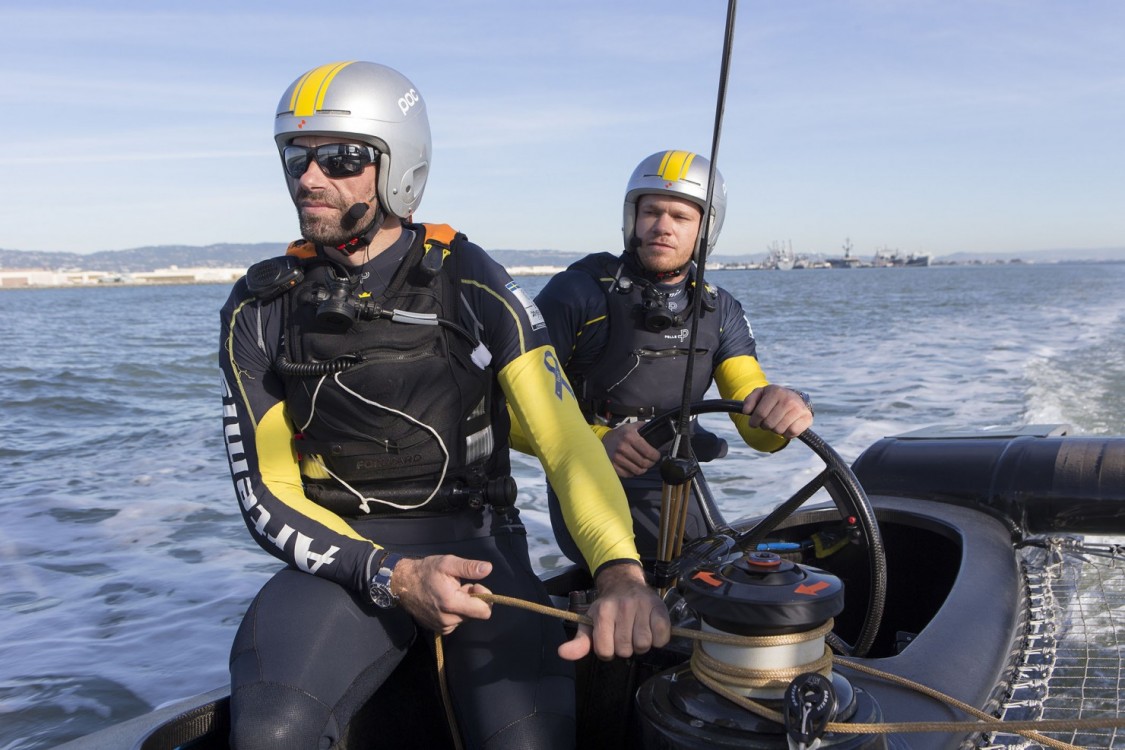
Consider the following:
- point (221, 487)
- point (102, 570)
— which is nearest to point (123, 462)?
point (221, 487)

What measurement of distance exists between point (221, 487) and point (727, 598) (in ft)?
23.9

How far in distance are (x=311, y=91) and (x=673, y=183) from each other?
1.50 metres

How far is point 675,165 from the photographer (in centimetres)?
354

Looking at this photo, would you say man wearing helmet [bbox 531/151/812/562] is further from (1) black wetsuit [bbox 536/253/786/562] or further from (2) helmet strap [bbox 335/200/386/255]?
(2) helmet strap [bbox 335/200/386/255]

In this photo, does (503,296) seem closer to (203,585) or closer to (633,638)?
(633,638)

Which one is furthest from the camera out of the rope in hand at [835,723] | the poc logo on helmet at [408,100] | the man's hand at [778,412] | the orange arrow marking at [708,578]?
the man's hand at [778,412]

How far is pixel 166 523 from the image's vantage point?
7.09 m

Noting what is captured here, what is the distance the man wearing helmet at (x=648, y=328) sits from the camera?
3.45 metres

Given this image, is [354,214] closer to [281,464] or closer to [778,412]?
[281,464]

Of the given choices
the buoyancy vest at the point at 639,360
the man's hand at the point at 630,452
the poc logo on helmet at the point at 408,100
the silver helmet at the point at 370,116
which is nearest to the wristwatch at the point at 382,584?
the silver helmet at the point at 370,116

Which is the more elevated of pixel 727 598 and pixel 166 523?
pixel 727 598

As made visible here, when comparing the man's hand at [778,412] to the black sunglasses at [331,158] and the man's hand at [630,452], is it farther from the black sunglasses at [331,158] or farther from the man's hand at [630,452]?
the black sunglasses at [331,158]

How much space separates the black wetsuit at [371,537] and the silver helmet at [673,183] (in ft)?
4.11

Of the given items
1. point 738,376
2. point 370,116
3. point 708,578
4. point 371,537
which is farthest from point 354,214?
point 738,376
